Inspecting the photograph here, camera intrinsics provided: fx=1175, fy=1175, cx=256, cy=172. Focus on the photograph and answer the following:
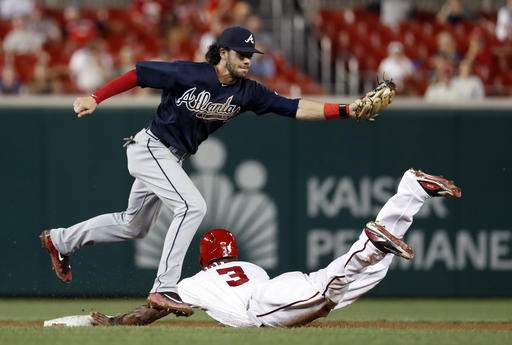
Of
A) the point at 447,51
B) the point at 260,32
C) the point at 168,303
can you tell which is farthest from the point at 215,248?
the point at 260,32

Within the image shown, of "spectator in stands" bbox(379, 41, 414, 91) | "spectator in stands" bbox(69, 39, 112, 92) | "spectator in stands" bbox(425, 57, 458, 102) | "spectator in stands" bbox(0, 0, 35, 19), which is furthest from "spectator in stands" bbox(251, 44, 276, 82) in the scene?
"spectator in stands" bbox(0, 0, 35, 19)

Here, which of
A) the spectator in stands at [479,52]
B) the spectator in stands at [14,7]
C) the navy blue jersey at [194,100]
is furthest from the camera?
the spectator in stands at [479,52]

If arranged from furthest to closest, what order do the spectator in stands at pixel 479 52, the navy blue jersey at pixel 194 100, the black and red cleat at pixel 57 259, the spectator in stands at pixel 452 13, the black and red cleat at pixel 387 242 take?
the spectator in stands at pixel 452 13
the spectator in stands at pixel 479 52
the black and red cleat at pixel 57 259
the navy blue jersey at pixel 194 100
the black and red cleat at pixel 387 242

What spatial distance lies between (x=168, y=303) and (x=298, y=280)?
791mm

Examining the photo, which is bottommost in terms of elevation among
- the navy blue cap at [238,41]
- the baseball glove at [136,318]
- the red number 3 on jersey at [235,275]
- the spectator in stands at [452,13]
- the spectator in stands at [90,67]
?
the baseball glove at [136,318]

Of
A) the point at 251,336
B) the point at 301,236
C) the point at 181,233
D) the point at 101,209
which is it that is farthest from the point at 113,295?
the point at 251,336

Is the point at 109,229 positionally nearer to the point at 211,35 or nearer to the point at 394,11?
the point at 211,35

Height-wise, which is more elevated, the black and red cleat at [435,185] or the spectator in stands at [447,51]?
the spectator in stands at [447,51]

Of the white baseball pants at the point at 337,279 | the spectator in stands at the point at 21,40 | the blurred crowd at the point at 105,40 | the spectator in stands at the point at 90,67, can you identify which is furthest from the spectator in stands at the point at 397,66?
the white baseball pants at the point at 337,279

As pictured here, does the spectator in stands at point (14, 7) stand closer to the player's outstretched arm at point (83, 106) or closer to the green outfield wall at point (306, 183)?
the green outfield wall at point (306, 183)

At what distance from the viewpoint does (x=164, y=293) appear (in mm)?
7043

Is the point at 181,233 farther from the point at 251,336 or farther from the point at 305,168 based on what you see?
the point at 305,168

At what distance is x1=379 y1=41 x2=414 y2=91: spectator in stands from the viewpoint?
521 inches

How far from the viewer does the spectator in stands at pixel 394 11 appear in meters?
15.9
